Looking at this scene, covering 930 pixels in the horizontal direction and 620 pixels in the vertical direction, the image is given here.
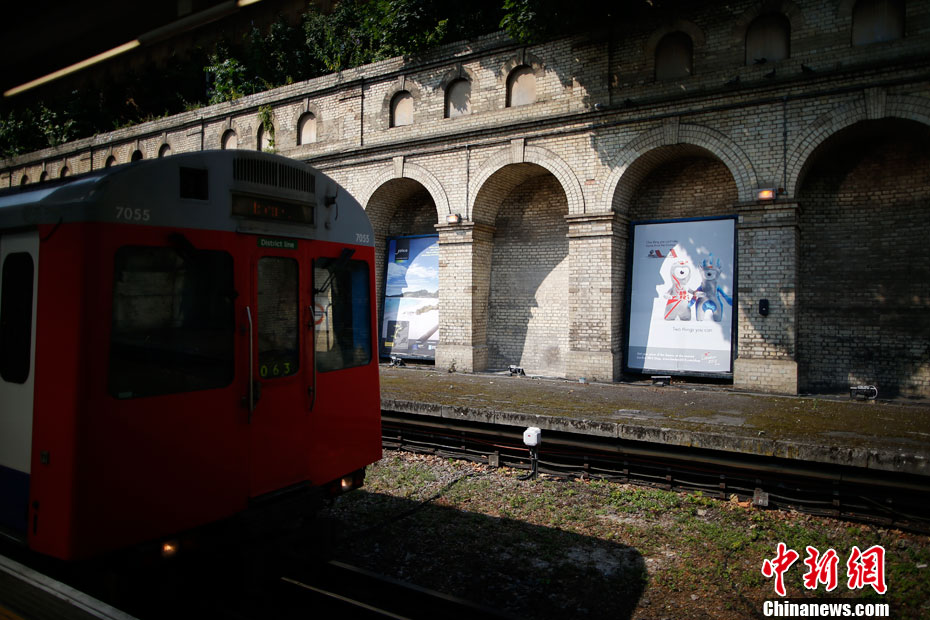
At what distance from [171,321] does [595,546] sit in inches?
165

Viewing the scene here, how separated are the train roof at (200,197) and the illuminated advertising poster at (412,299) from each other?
10.6 m

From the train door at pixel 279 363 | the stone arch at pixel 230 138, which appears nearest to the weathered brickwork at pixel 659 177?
the stone arch at pixel 230 138

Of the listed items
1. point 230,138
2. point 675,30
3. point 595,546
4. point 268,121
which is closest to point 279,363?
point 595,546

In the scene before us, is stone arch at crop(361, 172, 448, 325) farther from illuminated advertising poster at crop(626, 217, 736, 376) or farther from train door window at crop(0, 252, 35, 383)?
train door window at crop(0, 252, 35, 383)

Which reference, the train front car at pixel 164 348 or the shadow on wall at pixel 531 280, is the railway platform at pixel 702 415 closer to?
the shadow on wall at pixel 531 280

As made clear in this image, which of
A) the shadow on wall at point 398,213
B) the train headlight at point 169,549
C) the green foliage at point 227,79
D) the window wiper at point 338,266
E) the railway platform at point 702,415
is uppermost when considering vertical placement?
the green foliage at point 227,79

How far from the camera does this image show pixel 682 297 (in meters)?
12.0

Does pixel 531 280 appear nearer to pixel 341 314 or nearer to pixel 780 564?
pixel 780 564

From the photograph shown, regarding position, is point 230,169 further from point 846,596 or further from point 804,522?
point 804,522

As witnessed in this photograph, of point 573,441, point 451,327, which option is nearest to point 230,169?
point 573,441

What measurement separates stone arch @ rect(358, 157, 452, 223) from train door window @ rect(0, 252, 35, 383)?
36.2 ft

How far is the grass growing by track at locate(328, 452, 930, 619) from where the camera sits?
451 cm

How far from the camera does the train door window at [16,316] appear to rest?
3402 millimetres

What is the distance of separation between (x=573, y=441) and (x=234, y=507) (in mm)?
4777
